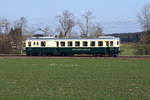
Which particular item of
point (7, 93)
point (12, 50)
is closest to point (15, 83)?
point (7, 93)

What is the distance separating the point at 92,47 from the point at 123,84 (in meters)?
26.7

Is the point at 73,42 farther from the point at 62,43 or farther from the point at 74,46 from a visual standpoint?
the point at 62,43

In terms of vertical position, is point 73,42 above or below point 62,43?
above

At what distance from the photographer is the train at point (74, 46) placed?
38688 mm

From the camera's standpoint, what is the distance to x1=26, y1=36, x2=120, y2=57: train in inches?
1523

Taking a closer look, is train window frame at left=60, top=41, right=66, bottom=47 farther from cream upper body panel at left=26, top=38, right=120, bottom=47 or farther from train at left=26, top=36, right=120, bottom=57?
cream upper body panel at left=26, top=38, right=120, bottom=47

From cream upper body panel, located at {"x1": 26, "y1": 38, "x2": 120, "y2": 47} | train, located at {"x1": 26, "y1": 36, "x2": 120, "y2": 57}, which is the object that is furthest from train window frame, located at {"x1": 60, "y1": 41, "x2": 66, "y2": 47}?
cream upper body panel, located at {"x1": 26, "y1": 38, "x2": 120, "y2": 47}

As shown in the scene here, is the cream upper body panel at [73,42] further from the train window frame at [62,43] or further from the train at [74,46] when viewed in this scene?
the train window frame at [62,43]

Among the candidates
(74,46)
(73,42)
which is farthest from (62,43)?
(74,46)

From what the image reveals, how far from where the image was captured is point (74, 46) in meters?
39.7

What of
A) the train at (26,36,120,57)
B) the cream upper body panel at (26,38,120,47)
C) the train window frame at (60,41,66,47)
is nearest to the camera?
the cream upper body panel at (26,38,120,47)

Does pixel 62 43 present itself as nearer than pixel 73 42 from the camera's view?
No

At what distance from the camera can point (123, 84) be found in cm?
1250

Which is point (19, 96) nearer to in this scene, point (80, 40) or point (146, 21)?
point (80, 40)
